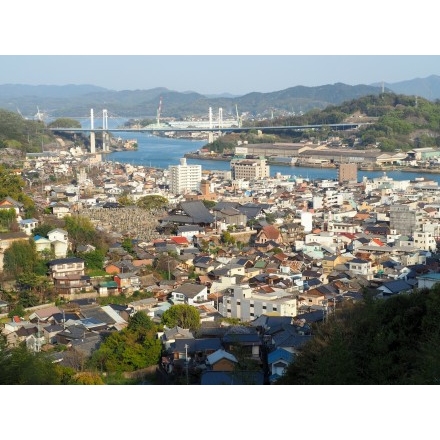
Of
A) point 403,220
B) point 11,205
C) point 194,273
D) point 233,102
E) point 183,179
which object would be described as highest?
point 233,102

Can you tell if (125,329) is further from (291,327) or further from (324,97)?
(324,97)

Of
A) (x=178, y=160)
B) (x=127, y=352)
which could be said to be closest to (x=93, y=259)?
(x=127, y=352)

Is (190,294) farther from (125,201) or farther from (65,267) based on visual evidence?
(125,201)

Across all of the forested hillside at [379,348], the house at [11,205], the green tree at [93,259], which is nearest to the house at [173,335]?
the forested hillside at [379,348]

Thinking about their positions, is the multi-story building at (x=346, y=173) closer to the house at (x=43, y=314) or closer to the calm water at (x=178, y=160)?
the calm water at (x=178, y=160)

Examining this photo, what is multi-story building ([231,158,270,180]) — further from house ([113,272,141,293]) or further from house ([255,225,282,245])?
house ([113,272,141,293])

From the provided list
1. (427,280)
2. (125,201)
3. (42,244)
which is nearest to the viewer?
(427,280)
